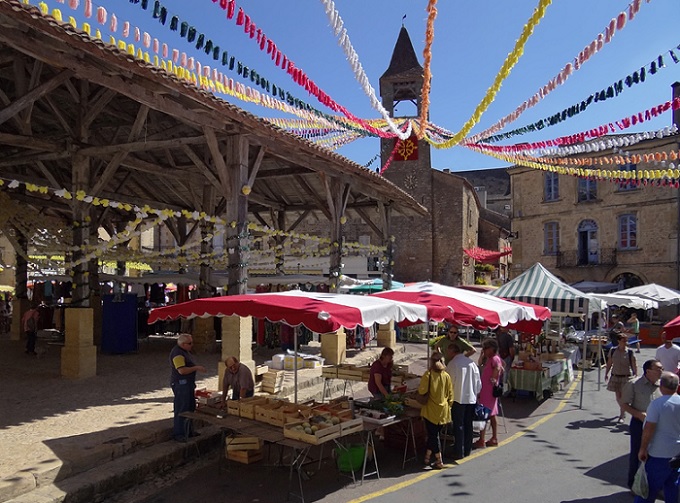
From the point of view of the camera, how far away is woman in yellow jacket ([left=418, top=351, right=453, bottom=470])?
19.9 ft

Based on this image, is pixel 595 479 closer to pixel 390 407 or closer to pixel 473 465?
pixel 473 465

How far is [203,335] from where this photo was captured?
43.7 feet

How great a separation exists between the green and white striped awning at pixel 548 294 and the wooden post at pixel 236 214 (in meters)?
5.47

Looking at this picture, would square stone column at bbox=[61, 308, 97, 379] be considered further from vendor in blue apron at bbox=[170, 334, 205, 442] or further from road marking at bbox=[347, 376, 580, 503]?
road marking at bbox=[347, 376, 580, 503]

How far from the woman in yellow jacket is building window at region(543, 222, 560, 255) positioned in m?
23.9

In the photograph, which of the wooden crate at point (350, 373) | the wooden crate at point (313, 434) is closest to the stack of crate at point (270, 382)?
the wooden crate at point (350, 373)

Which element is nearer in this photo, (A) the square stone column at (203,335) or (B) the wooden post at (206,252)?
(A) the square stone column at (203,335)

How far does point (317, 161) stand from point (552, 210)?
19719 millimetres

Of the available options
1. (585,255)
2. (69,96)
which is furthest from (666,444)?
(585,255)

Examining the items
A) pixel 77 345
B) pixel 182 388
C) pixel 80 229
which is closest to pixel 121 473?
pixel 182 388

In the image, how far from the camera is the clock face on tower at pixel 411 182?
106ft

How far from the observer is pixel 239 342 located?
902cm

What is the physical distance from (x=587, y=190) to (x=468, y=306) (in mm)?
22379

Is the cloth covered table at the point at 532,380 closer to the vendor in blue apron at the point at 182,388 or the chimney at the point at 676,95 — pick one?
the vendor in blue apron at the point at 182,388
